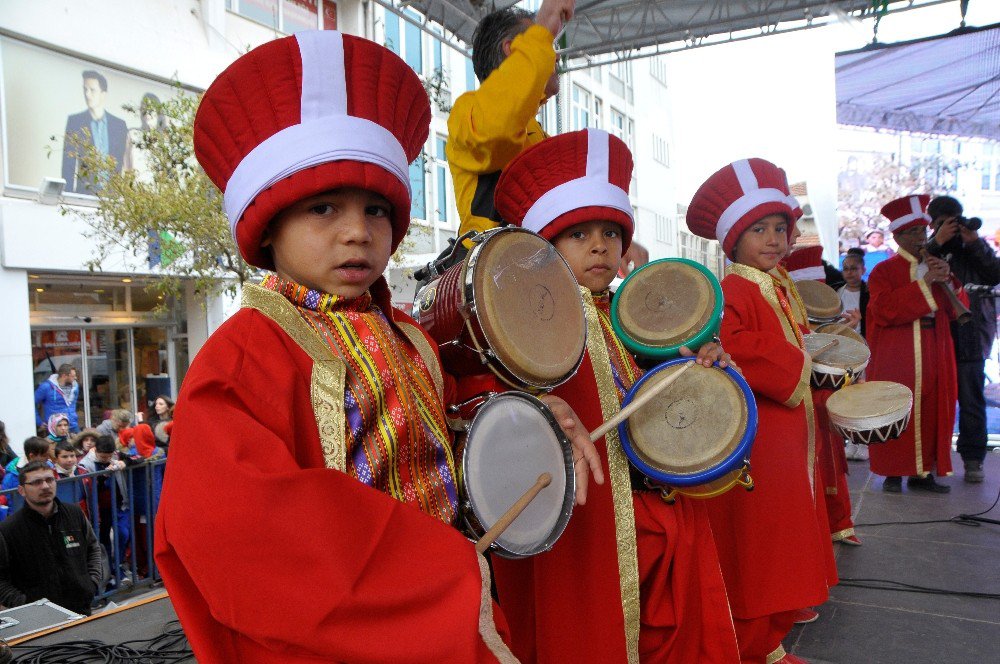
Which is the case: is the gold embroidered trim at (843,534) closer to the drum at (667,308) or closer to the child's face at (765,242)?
the child's face at (765,242)

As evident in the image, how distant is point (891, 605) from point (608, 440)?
250cm

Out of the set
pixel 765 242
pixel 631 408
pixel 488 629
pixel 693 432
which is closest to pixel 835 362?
pixel 765 242

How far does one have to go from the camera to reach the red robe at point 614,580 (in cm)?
210

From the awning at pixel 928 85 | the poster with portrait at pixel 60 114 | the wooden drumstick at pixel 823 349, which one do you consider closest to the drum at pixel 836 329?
the wooden drumstick at pixel 823 349

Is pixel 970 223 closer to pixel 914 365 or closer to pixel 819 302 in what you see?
pixel 914 365

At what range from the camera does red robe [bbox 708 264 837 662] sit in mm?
2754

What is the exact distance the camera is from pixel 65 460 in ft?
20.3

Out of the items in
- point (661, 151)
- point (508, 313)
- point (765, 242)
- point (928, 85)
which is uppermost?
point (661, 151)

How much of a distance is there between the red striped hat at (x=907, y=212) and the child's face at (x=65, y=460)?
6.85m

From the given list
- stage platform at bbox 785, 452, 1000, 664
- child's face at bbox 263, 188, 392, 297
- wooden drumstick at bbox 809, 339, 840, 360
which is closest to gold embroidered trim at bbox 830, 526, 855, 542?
stage platform at bbox 785, 452, 1000, 664

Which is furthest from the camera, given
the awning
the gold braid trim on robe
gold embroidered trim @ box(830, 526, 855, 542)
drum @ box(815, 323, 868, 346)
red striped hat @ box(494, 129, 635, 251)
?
the awning

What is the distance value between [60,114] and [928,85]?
10606 millimetres

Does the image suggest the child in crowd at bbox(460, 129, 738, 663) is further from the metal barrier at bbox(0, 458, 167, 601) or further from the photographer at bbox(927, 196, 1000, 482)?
the photographer at bbox(927, 196, 1000, 482)

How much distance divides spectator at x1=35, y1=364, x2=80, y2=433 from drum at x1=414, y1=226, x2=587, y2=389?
1033cm
